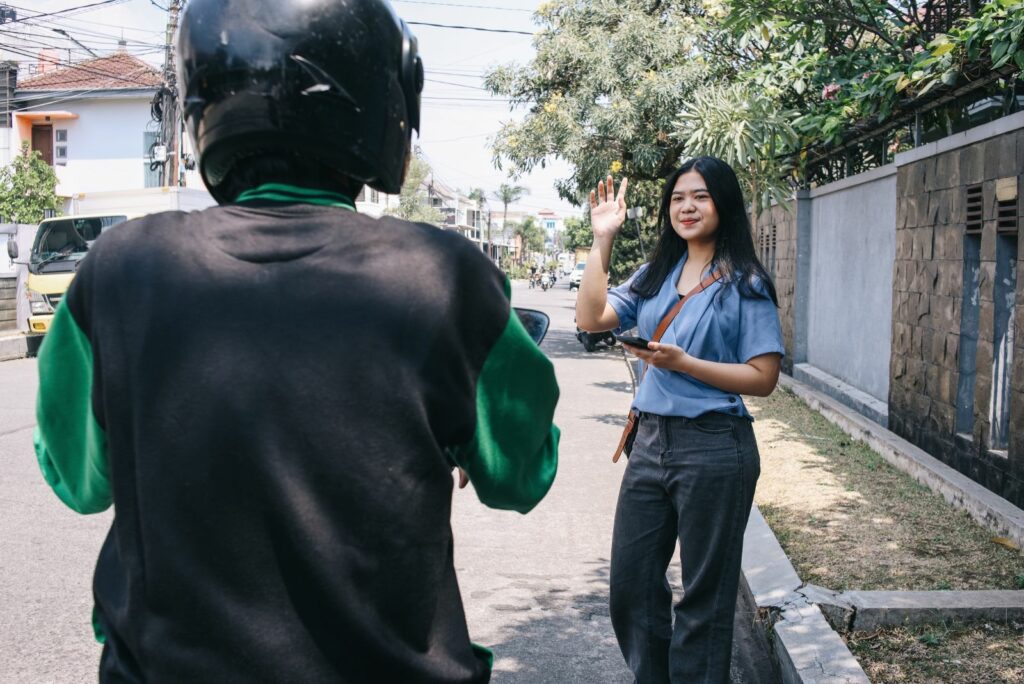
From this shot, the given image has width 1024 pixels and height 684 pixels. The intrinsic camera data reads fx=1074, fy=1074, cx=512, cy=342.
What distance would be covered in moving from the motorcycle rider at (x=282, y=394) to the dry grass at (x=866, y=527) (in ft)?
12.7

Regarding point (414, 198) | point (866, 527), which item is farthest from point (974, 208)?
point (414, 198)

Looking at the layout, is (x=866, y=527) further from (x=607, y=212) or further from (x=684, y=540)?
(x=607, y=212)

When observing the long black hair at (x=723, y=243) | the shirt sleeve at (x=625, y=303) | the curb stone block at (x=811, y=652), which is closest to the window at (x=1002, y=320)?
the curb stone block at (x=811, y=652)

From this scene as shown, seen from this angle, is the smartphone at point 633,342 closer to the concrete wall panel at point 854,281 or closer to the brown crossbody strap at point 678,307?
the brown crossbody strap at point 678,307

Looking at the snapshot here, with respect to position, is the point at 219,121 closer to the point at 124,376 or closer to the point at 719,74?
the point at 124,376

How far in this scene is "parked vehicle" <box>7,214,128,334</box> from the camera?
1609 centimetres

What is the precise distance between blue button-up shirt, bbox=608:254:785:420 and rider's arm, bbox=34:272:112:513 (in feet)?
6.82

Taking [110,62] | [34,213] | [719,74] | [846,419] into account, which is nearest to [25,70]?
[110,62]

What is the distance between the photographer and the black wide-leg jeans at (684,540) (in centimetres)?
320

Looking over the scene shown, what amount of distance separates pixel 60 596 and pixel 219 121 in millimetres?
4094

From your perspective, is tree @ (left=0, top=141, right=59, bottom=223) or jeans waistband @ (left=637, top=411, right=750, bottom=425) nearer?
jeans waistband @ (left=637, top=411, right=750, bottom=425)

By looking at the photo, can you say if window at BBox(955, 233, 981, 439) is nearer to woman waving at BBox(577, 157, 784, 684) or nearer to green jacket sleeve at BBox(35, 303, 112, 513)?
woman waving at BBox(577, 157, 784, 684)

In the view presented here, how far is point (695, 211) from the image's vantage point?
3414 millimetres

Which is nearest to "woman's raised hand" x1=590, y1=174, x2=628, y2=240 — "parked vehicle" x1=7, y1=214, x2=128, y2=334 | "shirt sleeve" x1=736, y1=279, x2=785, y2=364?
"shirt sleeve" x1=736, y1=279, x2=785, y2=364
